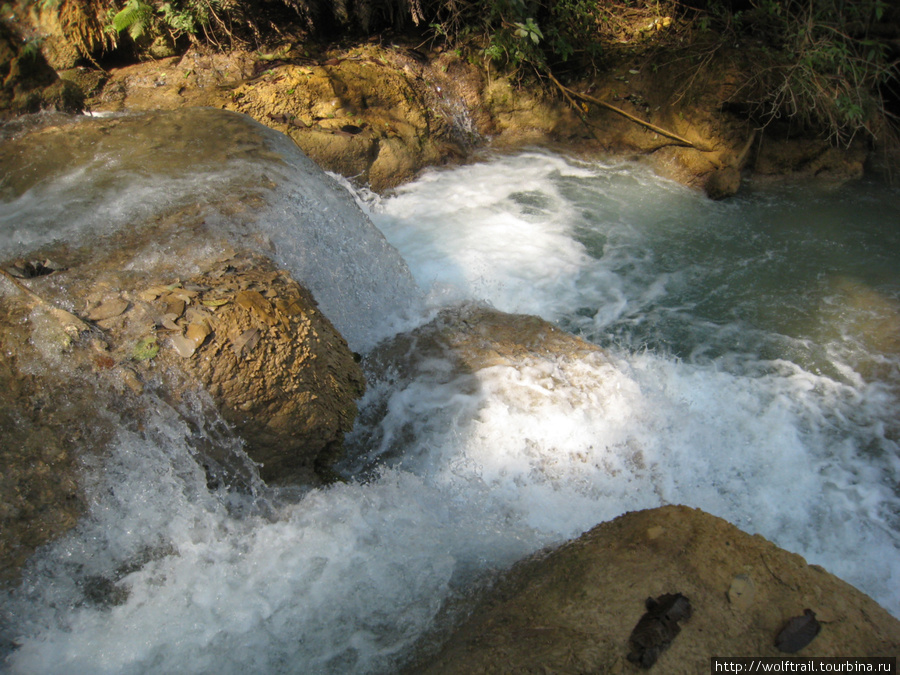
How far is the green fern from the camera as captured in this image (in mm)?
5246

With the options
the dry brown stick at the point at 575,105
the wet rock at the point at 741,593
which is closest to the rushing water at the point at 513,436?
the wet rock at the point at 741,593

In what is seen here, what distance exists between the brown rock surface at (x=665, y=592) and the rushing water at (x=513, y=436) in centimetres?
29

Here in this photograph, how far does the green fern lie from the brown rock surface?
604cm

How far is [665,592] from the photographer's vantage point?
5.12 ft

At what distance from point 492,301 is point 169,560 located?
2.60 meters

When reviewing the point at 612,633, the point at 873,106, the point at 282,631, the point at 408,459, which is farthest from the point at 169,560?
the point at 873,106

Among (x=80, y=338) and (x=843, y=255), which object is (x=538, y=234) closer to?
(x=843, y=255)

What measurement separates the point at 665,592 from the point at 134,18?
20.9 ft

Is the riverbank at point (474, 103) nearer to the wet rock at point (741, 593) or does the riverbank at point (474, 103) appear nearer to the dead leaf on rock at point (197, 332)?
the dead leaf on rock at point (197, 332)

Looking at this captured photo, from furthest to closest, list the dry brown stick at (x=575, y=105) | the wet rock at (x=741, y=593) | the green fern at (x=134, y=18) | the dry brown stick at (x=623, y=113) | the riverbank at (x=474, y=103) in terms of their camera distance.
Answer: the dry brown stick at (x=575, y=105), the dry brown stick at (x=623, y=113), the green fern at (x=134, y=18), the riverbank at (x=474, y=103), the wet rock at (x=741, y=593)

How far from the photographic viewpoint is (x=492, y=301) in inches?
156

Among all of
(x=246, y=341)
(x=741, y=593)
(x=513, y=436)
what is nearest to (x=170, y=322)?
(x=246, y=341)

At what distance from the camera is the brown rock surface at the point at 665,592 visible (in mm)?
1464

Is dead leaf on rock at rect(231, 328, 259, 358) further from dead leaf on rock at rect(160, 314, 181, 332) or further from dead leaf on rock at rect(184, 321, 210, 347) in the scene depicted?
dead leaf on rock at rect(160, 314, 181, 332)
